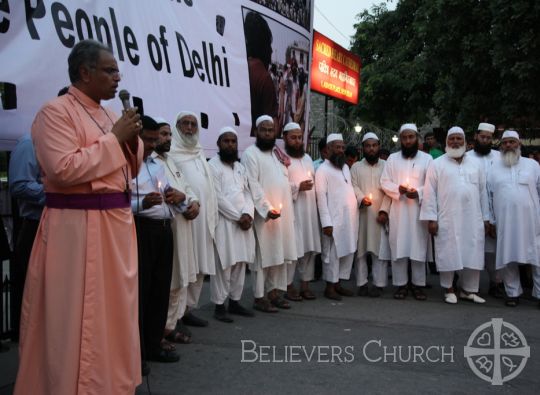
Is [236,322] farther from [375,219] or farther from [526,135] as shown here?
[526,135]

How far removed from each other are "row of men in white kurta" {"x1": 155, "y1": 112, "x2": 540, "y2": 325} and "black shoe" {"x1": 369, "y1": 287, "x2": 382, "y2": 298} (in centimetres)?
13

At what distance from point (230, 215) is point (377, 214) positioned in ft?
7.67

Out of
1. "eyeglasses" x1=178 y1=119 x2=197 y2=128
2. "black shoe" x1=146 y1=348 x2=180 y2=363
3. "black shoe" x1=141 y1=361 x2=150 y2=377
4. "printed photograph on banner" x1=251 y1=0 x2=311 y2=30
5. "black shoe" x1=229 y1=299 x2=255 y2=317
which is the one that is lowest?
"black shoe" x1=229 y1=299 x2=255 y2=317

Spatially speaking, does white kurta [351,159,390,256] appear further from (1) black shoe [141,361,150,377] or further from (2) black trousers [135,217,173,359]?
(1) black shoe [141,361,150,377]

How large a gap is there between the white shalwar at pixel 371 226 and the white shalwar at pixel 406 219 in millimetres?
196

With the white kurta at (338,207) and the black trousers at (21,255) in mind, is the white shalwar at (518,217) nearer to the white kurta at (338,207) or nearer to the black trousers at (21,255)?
the white kurta at (338,207)

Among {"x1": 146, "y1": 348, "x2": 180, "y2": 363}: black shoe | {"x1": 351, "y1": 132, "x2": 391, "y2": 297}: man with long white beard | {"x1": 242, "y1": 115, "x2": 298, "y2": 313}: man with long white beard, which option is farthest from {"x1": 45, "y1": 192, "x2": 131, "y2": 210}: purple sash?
{"x1": 351, "y1": 132, "x2": 391, "y2": 297}: man with long white beard

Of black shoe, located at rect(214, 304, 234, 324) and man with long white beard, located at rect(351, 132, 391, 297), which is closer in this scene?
black shoe, located at rect(214, 304, 234, 324)

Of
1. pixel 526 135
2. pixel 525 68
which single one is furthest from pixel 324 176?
pixel 526 135

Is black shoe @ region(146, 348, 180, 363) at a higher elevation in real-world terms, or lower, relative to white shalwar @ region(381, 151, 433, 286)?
lower

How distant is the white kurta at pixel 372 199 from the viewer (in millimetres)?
7418

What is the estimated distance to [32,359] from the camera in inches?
118

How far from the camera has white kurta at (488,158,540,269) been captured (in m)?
6.91

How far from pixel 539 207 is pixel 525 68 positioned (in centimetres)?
746
